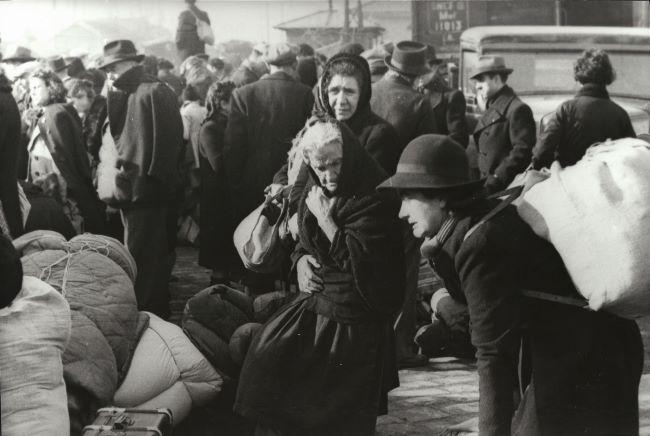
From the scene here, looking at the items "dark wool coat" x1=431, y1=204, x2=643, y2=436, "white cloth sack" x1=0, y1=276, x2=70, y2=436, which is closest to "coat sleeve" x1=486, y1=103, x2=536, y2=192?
"dark wool coat" x1=431, y1=204, x2=643, y2=436

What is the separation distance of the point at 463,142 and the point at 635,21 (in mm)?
7194

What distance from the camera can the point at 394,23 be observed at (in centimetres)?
2438

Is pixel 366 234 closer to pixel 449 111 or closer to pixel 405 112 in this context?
pixel 405 112

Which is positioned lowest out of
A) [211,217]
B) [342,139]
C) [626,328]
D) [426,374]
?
[426,374]

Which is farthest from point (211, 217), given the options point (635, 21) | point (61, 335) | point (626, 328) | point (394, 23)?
point (394, 23)

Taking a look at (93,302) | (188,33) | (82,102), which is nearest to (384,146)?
(93,302)

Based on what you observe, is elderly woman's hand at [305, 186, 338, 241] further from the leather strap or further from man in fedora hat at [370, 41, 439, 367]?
man in fedora hat at [370, 41, 439, 367]

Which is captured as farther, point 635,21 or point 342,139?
point 635,21

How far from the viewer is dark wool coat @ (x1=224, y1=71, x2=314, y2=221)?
24.2 ft

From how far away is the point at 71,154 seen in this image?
7766 mm

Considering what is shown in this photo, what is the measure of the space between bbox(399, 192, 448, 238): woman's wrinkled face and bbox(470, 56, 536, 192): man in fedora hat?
164 inches

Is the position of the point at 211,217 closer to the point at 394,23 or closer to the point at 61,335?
the point at 61,335

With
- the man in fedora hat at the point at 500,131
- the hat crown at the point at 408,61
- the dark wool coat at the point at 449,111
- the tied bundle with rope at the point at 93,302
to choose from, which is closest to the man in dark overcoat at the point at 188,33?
the dark wool coat at the point at 449,111

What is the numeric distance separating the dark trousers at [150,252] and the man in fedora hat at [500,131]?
246cm
